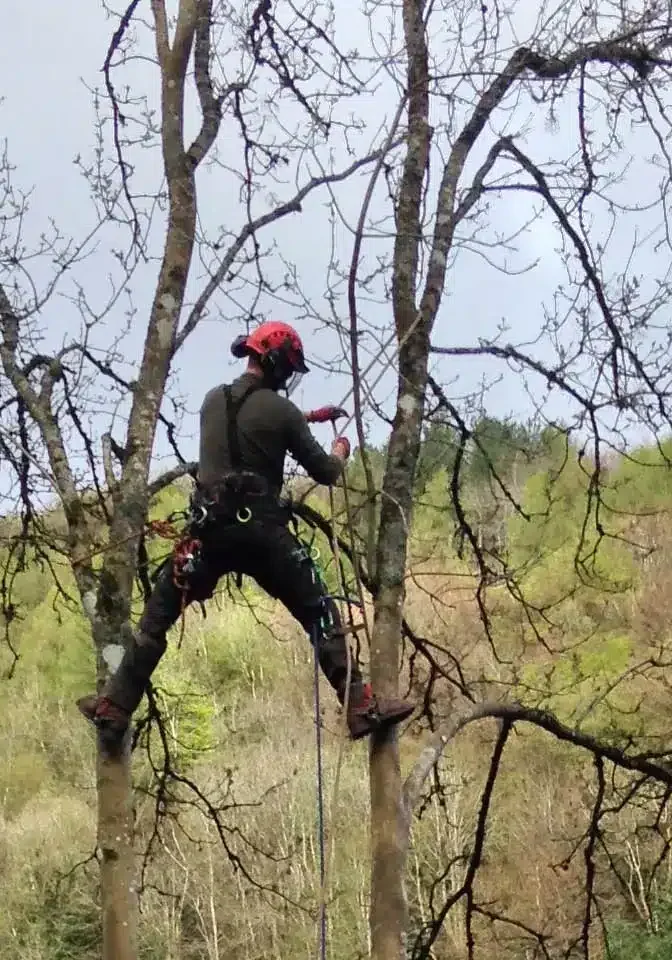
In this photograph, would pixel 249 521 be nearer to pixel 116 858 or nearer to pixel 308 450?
pixel 308 450

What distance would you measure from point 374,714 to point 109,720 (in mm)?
800

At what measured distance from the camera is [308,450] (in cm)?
325

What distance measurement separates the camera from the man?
3324 mm

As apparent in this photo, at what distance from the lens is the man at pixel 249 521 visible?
3324 mm

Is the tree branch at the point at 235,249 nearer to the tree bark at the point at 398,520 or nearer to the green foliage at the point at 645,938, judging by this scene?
the tree bark at the point at 398,520

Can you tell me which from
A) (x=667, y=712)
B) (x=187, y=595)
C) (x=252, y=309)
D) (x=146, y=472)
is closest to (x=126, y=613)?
(x=187, y=595)

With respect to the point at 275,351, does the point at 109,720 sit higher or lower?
lower

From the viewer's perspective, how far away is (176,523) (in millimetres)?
3824

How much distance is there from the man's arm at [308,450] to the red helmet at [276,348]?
0.16 m

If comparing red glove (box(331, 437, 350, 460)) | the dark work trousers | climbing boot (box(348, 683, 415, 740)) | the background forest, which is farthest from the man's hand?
the background forest

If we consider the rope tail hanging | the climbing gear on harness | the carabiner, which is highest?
the climbing gear on harness

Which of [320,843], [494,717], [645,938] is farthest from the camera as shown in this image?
[645,938]

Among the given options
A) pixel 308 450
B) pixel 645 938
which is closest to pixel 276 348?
pixel 308 450

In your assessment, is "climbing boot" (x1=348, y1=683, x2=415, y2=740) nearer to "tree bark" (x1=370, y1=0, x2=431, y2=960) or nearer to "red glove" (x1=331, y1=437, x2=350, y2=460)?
"tree bark" (x1=370, y1=0, x2=431, y2=960)
